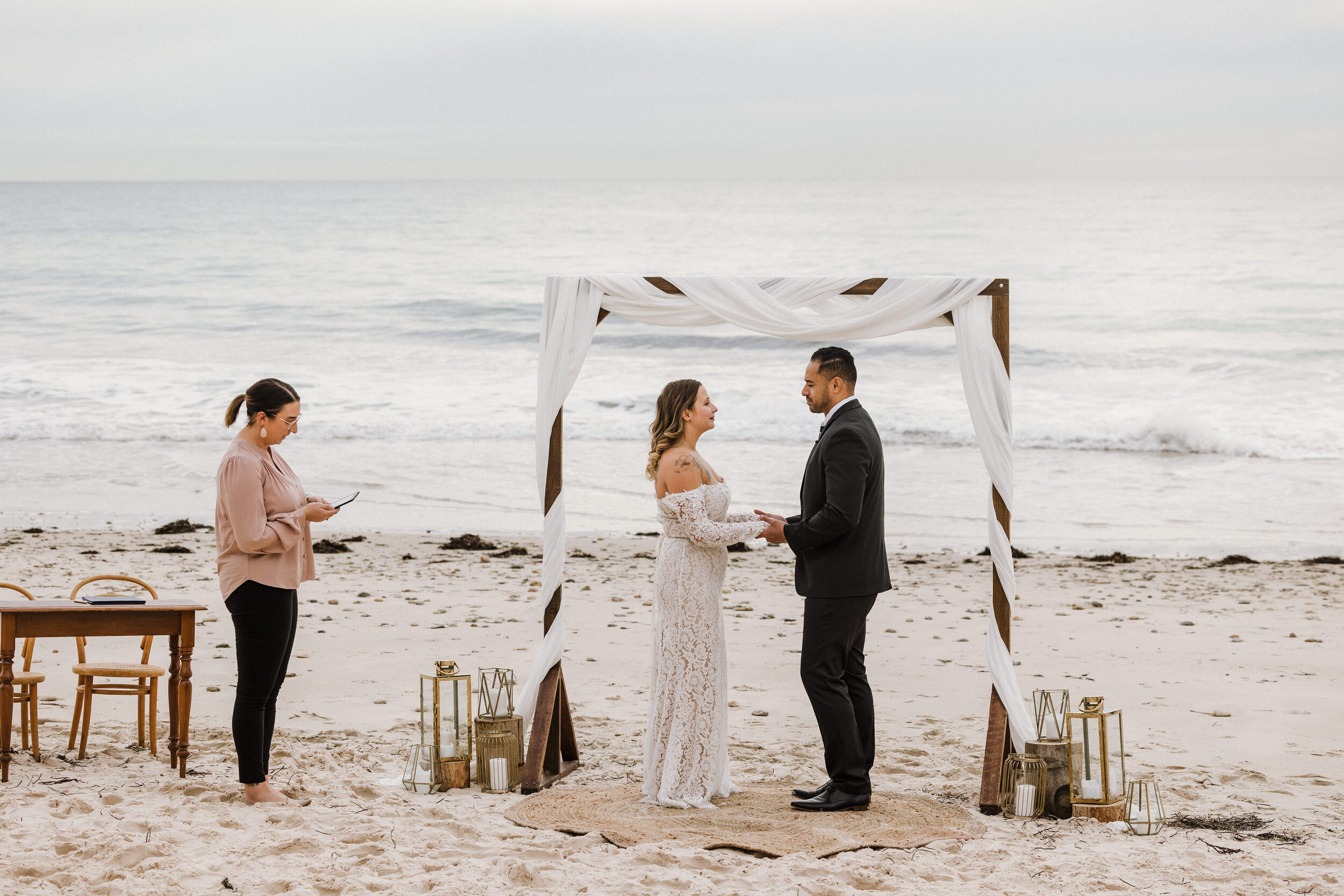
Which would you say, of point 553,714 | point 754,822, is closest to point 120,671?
point 553,714

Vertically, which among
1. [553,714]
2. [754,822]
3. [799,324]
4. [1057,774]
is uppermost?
[799,324]

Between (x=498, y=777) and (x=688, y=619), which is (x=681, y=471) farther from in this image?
(x=498, y=777)

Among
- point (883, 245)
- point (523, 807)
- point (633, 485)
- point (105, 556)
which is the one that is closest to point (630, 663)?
point (523, 807)

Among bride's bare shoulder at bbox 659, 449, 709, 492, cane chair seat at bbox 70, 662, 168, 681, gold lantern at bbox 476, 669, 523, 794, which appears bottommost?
gold lantern at bbox 476, 669, 523, 794

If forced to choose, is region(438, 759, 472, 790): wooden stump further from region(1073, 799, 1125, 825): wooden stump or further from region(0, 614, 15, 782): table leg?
region(1073, 799, 1125, 825): wooden stump

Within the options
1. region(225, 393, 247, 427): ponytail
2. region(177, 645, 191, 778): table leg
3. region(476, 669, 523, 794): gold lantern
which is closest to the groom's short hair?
region(476, 669, 523, 794): gold lantern

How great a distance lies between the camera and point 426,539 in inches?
423

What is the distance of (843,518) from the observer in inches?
176

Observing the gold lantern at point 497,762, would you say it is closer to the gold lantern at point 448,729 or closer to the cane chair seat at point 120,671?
the gold lantern at point 448,729

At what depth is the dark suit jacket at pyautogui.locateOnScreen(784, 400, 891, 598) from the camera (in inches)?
177

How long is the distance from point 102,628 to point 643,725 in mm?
2508

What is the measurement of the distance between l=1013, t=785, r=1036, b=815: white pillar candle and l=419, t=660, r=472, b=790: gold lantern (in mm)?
2221

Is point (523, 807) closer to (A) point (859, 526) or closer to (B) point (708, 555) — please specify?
(B) point (708, 555)

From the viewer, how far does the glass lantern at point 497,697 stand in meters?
5.12
